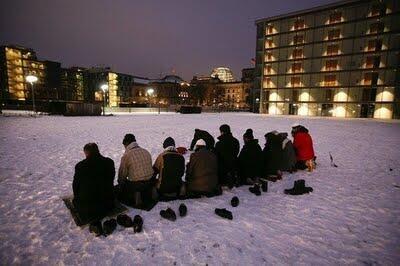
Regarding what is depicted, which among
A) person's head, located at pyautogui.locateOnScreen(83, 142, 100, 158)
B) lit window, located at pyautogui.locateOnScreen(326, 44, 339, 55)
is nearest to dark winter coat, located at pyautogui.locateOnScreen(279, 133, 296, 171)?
person's head, located at pyautogui.locateOnScreen(83, 142, 100, 158)

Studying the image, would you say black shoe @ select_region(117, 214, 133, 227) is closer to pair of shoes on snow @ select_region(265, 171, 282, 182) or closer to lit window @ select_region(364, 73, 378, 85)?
pair of shoes on snow @ select_region(265, 171, 282, 182)

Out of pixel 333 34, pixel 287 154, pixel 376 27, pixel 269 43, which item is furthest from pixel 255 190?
pixel 269 43

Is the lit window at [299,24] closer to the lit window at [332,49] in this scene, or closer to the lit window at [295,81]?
the lit window at [332,49]

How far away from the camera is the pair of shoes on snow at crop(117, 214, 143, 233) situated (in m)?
3.91

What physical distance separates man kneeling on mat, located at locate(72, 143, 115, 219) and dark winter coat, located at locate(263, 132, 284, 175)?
4.39 metres

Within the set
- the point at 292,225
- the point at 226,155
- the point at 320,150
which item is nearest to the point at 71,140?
the point at 226,155

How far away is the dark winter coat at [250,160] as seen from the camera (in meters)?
6.11

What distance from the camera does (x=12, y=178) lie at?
6.30 metres

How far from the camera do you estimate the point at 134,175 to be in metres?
4.61

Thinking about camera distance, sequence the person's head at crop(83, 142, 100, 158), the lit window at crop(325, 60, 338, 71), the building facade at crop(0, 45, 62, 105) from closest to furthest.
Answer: the person's head at crop(83, 142, 100, 158) < the lit window at crop(325, 60, 338, 71) < the building facade at crop(0, 45, 62, 105)

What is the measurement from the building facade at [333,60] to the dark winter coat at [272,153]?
159ft

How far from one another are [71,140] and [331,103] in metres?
50.6

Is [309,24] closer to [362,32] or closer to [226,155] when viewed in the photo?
[362,32]

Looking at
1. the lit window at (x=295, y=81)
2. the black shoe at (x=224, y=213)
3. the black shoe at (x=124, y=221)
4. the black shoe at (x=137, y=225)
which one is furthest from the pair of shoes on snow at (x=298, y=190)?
the lit window at (x=295, y=81)
